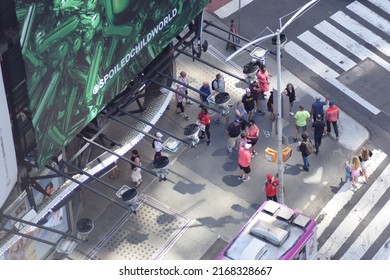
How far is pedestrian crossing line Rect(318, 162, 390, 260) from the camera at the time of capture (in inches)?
1437

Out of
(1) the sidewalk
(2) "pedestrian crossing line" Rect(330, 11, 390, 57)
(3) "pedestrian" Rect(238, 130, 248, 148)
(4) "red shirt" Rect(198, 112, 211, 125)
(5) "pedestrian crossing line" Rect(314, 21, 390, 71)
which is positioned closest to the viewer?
(1) the sidewalk

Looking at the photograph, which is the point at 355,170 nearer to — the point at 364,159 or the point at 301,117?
the point at 364,159

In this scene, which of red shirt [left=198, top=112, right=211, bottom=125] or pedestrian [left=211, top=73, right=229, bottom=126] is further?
pedestrian [left=211, top=73, right=229, bottom=126]

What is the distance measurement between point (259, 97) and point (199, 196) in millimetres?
4971

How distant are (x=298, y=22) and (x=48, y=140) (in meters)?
18.2

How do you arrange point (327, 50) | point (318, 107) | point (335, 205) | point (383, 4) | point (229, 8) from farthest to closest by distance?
point (383, 4), point (229, 8), point (327, 50), point (318, 107), point (335, 205)

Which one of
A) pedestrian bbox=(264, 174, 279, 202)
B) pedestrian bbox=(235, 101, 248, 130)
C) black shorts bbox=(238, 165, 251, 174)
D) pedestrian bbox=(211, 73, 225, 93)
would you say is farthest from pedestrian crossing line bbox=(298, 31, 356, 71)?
pedestrian bbox=(264, 174, 279, 202)

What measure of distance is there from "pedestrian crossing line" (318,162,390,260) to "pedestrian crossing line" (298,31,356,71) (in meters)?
5.94

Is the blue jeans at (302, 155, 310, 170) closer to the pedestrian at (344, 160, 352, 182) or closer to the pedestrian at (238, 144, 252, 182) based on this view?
the pedestrian at (344, 160, 352, 182)

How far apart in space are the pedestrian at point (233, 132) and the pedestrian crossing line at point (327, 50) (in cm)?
676

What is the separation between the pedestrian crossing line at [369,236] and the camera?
120 ft

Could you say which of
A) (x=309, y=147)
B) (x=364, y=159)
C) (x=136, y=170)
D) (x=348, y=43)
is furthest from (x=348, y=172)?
(x=348, y=43)

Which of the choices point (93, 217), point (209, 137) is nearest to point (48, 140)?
point (93, 217)

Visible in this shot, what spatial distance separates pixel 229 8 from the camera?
4625cm
